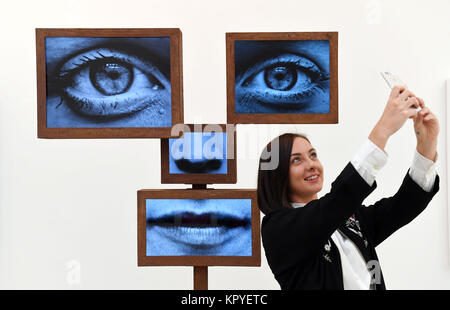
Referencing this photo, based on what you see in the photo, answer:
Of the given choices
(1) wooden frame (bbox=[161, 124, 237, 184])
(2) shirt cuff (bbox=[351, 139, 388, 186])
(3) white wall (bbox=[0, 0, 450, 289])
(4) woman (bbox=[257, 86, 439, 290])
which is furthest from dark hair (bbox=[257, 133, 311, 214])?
(3) white wall (bbox=[0, 0, 450, 289])

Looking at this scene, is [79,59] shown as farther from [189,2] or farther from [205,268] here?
[189,2]

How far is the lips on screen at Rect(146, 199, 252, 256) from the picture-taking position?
138cm

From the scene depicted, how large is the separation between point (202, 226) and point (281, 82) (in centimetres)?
48

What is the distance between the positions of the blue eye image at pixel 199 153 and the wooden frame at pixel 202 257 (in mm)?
65

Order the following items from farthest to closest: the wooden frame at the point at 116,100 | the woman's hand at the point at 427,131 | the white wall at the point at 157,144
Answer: the white wall at the point at 157,144 → the wooden frame at the point at 116,100 → the woman's hand at the point at 427,131

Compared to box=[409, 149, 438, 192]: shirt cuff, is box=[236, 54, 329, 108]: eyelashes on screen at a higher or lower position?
higher

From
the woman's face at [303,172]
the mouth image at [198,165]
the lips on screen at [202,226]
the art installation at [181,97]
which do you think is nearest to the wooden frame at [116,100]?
the art installation at [181,97]

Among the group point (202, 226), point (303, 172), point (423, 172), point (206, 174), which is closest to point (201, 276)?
point (202, 226)

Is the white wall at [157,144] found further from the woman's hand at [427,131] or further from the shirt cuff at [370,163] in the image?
the shirt cuff at [370,163]

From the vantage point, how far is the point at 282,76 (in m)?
1.37

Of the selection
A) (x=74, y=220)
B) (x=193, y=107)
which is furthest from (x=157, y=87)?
(x=74, y=220)

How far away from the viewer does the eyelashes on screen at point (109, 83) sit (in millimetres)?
1350

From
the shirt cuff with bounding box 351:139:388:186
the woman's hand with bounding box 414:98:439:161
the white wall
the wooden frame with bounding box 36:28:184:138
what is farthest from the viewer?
the white wall

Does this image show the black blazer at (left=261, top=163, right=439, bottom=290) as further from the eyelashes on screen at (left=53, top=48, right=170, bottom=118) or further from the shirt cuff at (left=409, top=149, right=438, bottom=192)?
the eyelashes on screen at (left=53, top=48, right=170, bottom=118)
